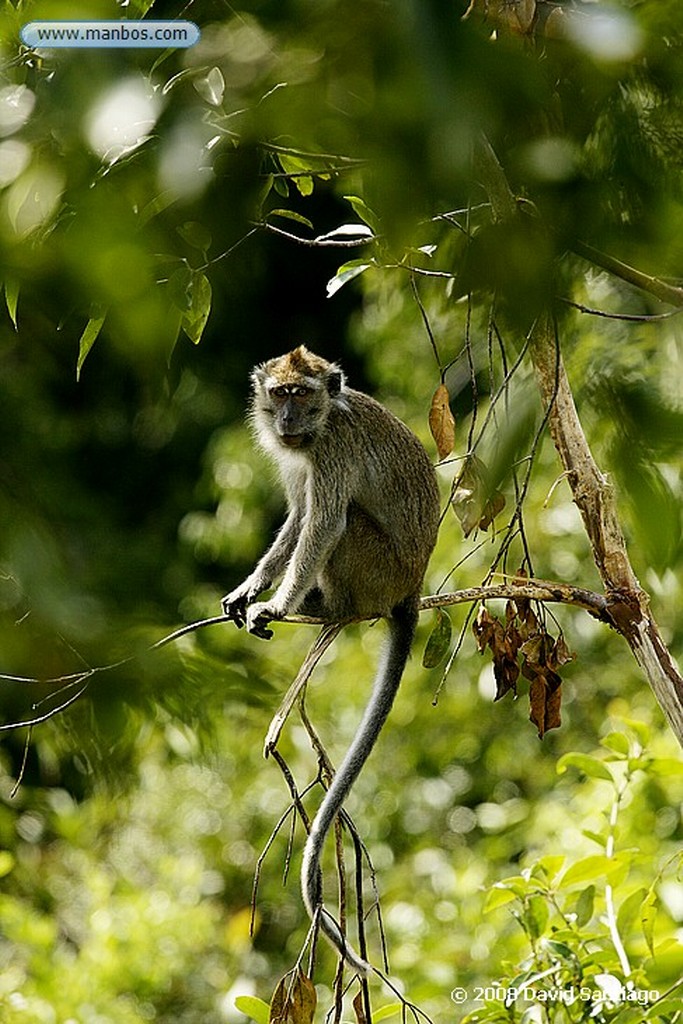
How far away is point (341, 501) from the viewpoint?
7.13 ft

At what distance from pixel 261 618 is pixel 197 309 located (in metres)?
0.84

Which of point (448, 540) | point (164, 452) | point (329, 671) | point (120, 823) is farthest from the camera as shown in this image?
point (164, 452)

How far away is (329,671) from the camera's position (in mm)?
3787

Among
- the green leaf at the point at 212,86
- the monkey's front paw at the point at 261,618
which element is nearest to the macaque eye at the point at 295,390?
the monkey's front paw at the point at 261,618

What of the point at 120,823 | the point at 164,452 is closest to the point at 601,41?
the point at 120,823

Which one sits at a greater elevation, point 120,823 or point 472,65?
point 472,65

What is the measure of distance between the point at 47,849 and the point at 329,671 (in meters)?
1.17

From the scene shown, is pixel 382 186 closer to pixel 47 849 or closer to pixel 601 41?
pixel 601 41

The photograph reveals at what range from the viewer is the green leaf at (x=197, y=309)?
1127mm

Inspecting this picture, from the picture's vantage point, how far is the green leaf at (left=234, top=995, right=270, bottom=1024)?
143 cm

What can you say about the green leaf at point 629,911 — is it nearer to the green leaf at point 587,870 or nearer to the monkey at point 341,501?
the green leaf at point 587,870

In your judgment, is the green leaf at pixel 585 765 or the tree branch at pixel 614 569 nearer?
the tree branch at pixel 614 569

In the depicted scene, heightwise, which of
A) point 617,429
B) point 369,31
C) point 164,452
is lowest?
point 164,452

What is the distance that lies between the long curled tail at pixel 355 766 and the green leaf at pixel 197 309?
1.85ft
